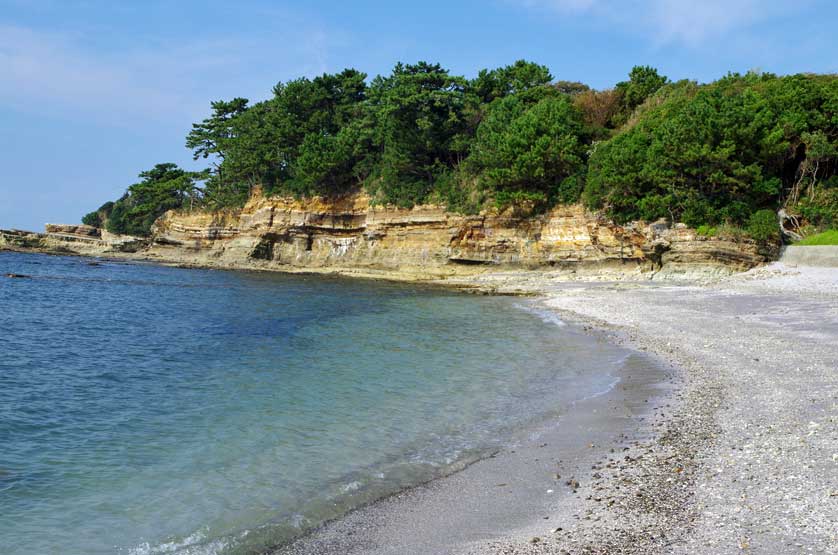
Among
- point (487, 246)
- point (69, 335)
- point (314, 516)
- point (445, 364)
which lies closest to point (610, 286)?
point (487, 246)

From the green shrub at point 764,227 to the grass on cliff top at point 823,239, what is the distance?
53.2 inches

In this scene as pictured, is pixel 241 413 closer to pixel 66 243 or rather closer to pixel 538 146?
pixel 538 146

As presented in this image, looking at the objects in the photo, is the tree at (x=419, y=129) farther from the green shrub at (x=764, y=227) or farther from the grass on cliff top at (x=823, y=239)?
the grass on cliff top at (x=823, y=239)

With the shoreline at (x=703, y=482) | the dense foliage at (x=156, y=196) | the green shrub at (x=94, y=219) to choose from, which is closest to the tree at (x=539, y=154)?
the shoreline at (x=703, y=482)

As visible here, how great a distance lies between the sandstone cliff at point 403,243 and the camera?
112 ft

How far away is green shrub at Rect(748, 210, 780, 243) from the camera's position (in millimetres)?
30016

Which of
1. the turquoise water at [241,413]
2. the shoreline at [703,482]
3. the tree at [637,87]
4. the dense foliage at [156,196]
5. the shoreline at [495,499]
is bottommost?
the turquoise water at [241,413]

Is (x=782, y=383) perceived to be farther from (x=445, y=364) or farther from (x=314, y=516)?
(x=314, y=516)

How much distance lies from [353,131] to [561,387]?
4668cm

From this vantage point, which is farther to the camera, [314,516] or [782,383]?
[782,383]

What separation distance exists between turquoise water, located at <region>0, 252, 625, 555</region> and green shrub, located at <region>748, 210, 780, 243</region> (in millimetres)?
16087

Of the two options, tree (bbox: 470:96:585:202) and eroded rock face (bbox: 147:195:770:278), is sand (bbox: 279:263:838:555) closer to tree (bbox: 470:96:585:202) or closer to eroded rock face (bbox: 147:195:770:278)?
eroded rock face (bbox: 147:195:770:278)

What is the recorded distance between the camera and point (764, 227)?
2997 centimetres

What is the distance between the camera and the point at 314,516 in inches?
244
